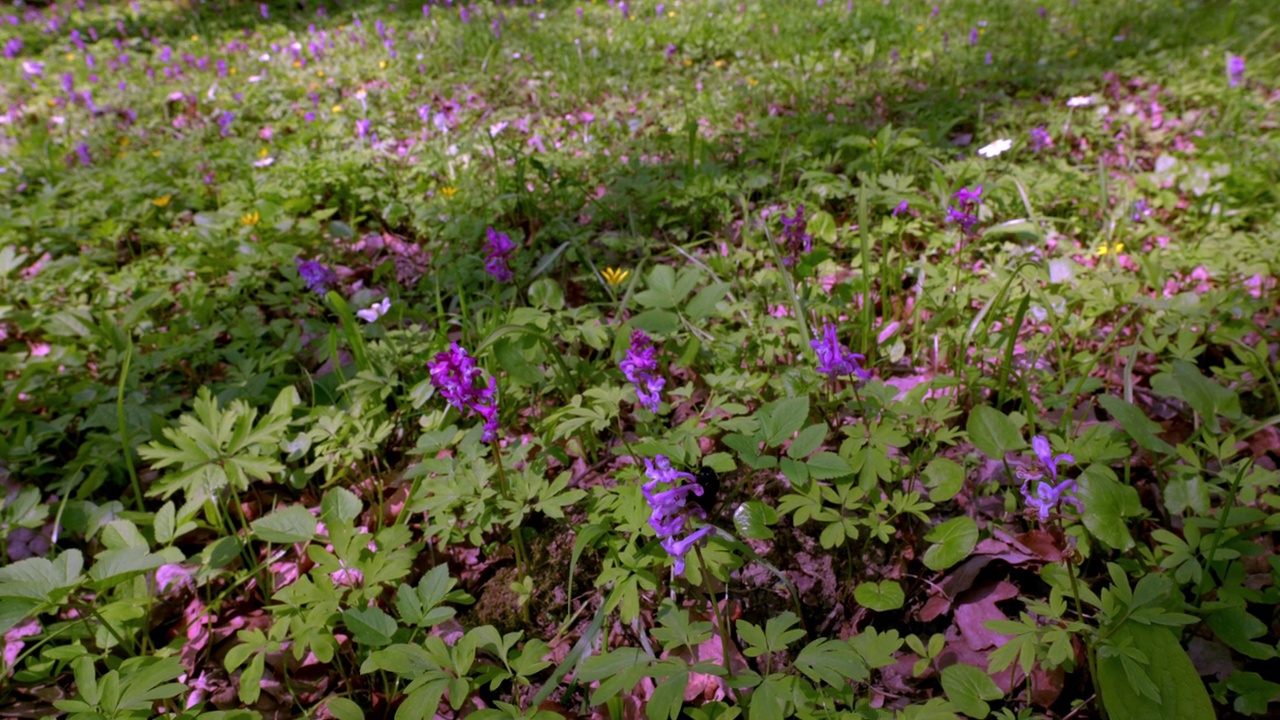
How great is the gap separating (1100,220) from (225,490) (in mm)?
3451

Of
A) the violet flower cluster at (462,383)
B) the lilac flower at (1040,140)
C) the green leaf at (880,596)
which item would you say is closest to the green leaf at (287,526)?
the violet flower cluster at (462,383)

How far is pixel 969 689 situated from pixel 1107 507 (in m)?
0.43

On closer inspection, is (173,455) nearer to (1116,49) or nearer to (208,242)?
(208,242)

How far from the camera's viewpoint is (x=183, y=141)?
4328 mm

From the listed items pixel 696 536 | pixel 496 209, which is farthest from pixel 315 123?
pixel 696 536

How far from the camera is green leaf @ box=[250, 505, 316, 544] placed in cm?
158

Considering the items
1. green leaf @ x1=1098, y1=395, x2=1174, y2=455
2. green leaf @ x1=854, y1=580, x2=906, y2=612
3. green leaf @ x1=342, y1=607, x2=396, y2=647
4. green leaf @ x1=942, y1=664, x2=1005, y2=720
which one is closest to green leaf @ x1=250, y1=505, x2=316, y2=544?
green leaf @ x1=342, y1=607, x2=396, y2=647

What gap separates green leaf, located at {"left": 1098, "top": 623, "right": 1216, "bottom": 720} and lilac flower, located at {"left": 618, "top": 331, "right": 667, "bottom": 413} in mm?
996

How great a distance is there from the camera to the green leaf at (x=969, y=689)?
Result: 3.79ft

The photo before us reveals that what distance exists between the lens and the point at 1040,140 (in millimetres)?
3312

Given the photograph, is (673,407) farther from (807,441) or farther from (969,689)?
(969,689)

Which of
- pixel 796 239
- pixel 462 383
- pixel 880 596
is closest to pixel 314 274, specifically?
pixel 462 383

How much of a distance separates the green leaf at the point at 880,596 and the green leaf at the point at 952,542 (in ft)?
0.29

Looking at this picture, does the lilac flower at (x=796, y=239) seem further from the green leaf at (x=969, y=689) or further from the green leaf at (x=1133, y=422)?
the green leaf at (x=969, y=689)
